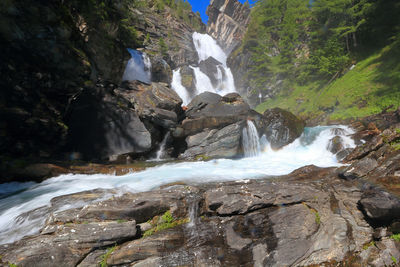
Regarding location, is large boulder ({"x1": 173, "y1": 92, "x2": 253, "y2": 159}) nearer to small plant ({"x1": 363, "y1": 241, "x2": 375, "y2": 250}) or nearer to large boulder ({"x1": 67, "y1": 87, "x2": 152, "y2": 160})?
large boulder ({"x1": 67, "y1": 87, "x2": 152, "y2": 160})

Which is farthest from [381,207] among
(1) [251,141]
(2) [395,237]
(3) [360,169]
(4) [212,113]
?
(4) [212,113]

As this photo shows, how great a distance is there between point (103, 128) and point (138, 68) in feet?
47.9

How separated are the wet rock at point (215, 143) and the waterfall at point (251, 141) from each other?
27.5 inches

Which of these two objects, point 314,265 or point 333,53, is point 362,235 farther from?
point 333,53

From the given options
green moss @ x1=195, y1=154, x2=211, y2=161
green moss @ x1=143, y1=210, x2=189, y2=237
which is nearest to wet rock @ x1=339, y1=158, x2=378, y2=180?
green moss @ x1=143, y1=210, x2=189, y2=237

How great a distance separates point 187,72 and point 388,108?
31155 mm

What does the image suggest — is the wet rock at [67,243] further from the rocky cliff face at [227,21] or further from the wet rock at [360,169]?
the rocky cliff face at [227,21]

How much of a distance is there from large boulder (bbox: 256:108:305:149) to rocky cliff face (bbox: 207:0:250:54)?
65.6 metres

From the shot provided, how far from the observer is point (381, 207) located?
4.14m

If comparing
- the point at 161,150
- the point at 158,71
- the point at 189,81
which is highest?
the point at 189,81

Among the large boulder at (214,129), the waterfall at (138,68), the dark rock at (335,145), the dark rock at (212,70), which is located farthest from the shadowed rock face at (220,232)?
the dark rock at (212,70)

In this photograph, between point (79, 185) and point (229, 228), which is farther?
point (79, 185)

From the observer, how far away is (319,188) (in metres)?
5.27

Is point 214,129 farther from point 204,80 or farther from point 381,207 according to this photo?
point 204,80
